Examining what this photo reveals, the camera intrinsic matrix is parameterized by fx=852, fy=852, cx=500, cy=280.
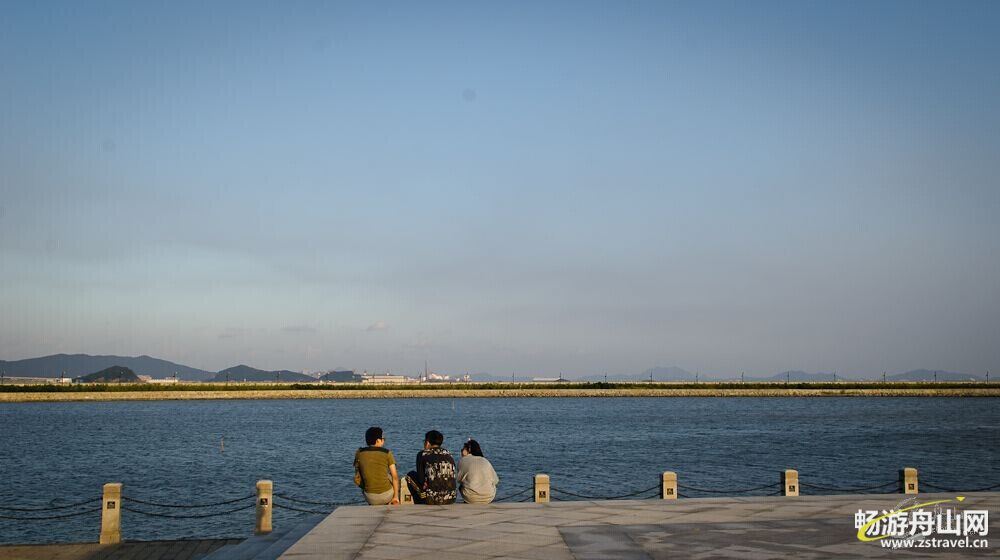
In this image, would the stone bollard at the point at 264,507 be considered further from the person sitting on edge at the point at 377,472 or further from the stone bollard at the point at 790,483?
the stone bollard at the point at 790,483

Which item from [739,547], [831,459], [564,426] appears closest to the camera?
[739,547]

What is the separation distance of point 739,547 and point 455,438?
70.8 meters

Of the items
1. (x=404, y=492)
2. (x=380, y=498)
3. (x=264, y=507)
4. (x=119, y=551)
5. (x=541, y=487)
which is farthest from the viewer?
(x=541, y=487)

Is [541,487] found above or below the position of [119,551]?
above

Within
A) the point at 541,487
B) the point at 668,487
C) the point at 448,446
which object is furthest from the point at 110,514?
the point at 448,446

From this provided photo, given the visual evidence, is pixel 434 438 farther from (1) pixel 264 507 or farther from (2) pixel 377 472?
(1) pixel 264 507

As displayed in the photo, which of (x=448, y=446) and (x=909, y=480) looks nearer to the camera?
(x=909, y=480)

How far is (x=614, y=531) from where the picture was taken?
43.8ft

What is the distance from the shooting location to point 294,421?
332 feet

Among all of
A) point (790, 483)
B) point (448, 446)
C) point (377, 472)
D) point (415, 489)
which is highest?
point (377, 472)

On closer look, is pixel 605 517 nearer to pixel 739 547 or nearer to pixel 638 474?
pixel 739 547

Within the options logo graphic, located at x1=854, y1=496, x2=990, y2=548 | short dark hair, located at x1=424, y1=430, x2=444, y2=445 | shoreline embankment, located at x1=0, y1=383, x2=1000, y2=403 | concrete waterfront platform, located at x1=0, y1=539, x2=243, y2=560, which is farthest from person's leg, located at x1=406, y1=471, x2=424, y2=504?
shoreline embankment, located at x1=0, y1=383, x2=1000, y2=403

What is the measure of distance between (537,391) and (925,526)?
161247mm

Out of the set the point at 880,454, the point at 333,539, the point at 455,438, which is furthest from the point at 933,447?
the point at 333,539
